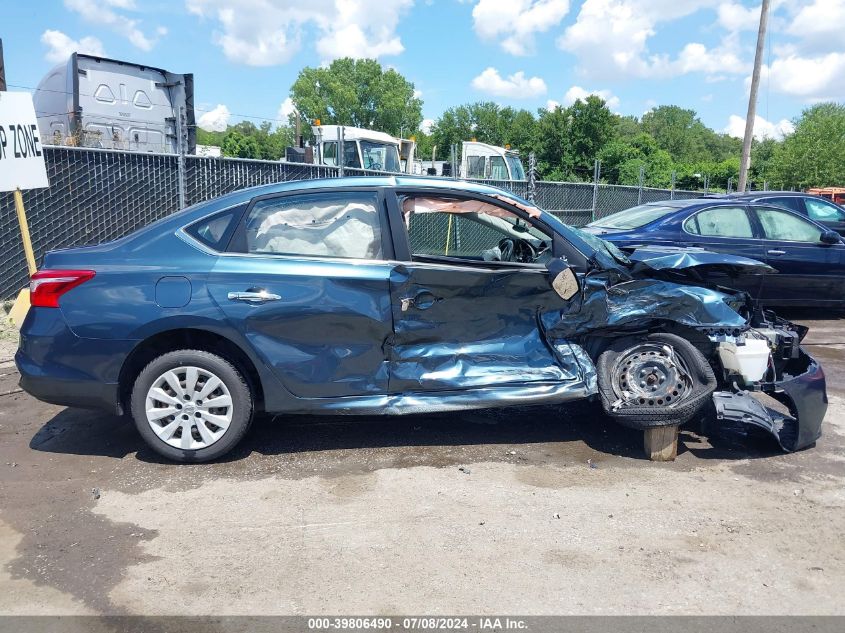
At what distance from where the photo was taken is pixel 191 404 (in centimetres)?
429

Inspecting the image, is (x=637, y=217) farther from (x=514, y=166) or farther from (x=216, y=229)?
(x=514, y=166)

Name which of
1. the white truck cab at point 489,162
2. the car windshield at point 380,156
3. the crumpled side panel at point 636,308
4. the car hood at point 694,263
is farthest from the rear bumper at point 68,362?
the white truck cab at point 489,162

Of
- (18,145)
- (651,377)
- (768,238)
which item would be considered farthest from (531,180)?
(651,377)

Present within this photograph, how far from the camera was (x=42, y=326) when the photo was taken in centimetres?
427

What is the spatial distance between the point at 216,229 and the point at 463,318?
5.41ft

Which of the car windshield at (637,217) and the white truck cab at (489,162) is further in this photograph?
the white truck cab at (489,162)

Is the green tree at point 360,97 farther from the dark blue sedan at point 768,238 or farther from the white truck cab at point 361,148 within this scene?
the dark blue sedan at point 768,238

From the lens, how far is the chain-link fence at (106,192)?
845cm

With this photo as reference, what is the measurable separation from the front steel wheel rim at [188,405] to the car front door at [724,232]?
607 cm

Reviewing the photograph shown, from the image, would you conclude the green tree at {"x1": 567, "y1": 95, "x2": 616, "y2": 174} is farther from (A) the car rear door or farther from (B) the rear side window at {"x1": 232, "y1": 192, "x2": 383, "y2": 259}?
(B) the rear side window at {"x1": 232, "y1": 192, "x2": 383, "y2": 259}

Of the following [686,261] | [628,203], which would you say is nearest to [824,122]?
[628,203]

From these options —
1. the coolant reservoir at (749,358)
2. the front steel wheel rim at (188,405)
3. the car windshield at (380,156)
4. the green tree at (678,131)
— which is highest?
the green tree at (678,131)

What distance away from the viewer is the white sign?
21.7 ft

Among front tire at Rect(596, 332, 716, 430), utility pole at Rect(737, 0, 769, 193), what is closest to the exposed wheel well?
front tire at Rect(596, 332, 716, 430)
